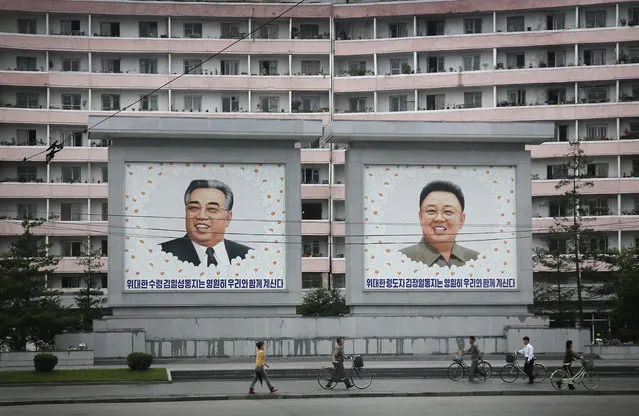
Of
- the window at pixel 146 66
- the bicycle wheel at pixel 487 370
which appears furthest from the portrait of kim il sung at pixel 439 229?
the window at pixel 146 66

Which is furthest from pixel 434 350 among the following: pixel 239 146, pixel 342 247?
pixel 342 247

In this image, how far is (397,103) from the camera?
9044cm

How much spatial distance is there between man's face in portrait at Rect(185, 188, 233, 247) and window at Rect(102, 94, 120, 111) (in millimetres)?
36982

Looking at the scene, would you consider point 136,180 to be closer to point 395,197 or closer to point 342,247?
Answer: point 395,197

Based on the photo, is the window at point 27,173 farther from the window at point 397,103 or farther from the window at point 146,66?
the window at point 397,103

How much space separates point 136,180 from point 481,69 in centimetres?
4181

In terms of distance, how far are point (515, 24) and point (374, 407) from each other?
197ft

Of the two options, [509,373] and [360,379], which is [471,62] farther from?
[360,379]

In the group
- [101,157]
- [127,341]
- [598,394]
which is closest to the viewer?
[598,394]

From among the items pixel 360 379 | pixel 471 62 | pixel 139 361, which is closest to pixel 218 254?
pixel 139 361

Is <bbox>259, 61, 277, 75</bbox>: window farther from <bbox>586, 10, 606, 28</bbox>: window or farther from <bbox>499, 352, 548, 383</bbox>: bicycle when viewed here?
<bbox>499, 352, 548, 383</bbox>: bicycle

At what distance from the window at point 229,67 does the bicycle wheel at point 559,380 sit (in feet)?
182

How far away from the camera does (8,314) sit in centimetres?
5466

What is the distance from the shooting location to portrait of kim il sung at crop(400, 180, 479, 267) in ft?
182
